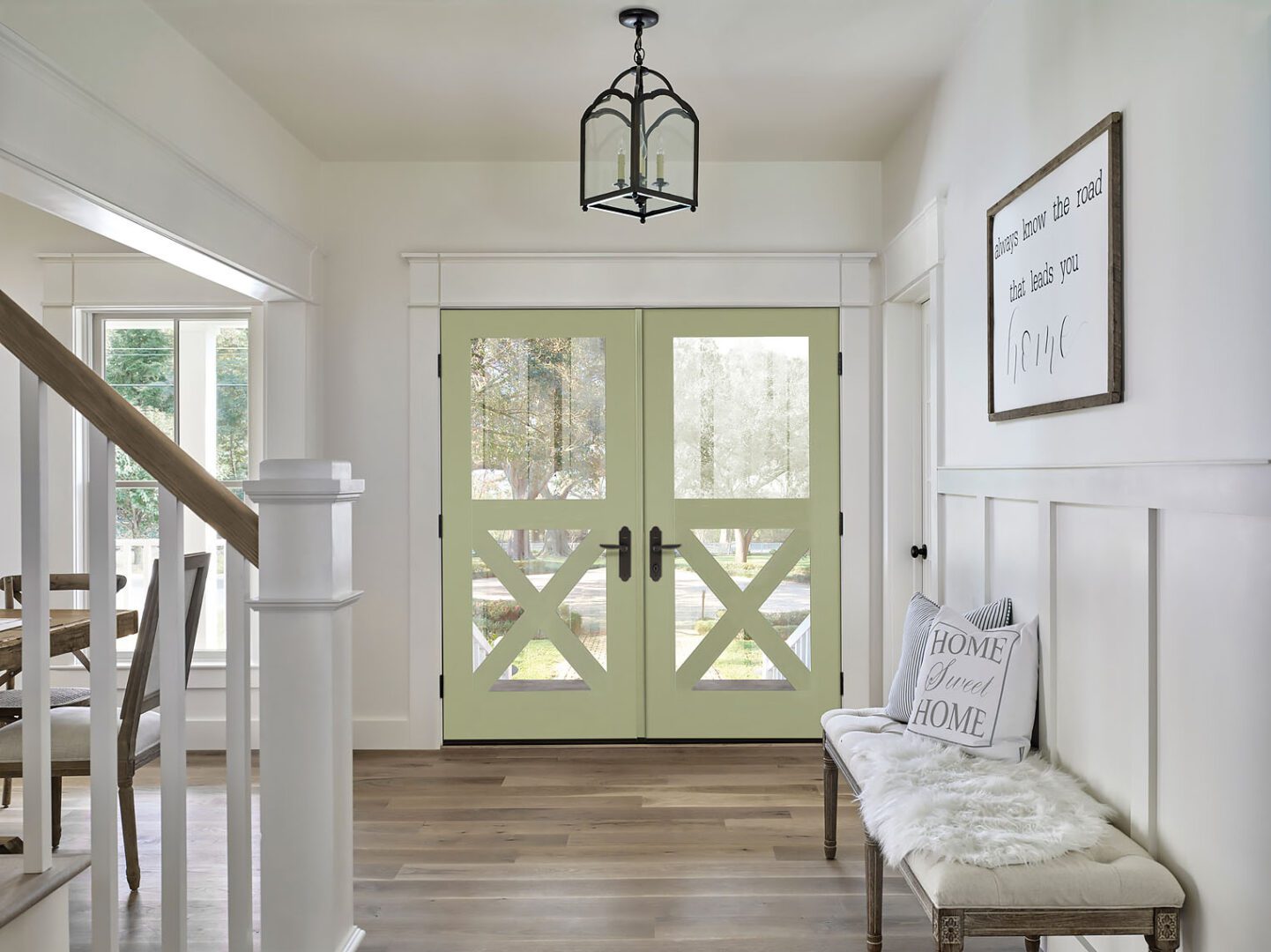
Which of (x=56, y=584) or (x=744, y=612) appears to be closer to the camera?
(x=56, y=584)

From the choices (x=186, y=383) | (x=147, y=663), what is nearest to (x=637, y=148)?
(x=147, y=663)

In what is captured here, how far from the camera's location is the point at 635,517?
407cm

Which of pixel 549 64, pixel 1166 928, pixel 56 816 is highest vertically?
pixel 549 64

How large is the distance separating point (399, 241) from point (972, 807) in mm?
3316

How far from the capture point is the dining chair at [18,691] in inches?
116

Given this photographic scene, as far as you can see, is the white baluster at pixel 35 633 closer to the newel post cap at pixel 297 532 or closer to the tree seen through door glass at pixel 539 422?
the newel post cap at pixel 297 532

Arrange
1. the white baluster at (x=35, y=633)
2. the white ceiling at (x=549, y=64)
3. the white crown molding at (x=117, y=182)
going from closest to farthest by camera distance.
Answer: the white baluster at (x=35, y=633), the white crown molding at (x=117, y=182), the white ceiling at (x=549, y=64)

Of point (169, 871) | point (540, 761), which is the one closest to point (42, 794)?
point (169, 871)

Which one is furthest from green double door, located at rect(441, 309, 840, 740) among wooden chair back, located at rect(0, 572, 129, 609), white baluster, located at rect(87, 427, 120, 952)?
white baluster, located at rect(87, 427, 120, 952)

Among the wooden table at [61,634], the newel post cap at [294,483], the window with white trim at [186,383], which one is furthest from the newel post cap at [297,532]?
the window with white trim at [186,383]

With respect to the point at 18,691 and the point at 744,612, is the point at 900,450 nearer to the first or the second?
the point at 744,612

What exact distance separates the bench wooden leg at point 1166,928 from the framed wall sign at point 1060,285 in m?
1.03

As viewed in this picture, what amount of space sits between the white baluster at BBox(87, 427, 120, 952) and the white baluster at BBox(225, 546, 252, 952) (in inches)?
6.7

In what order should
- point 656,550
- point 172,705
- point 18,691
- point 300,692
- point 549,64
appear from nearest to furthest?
point 172,705, point 300,692, point 549,64, point 18,691, point 656,550
